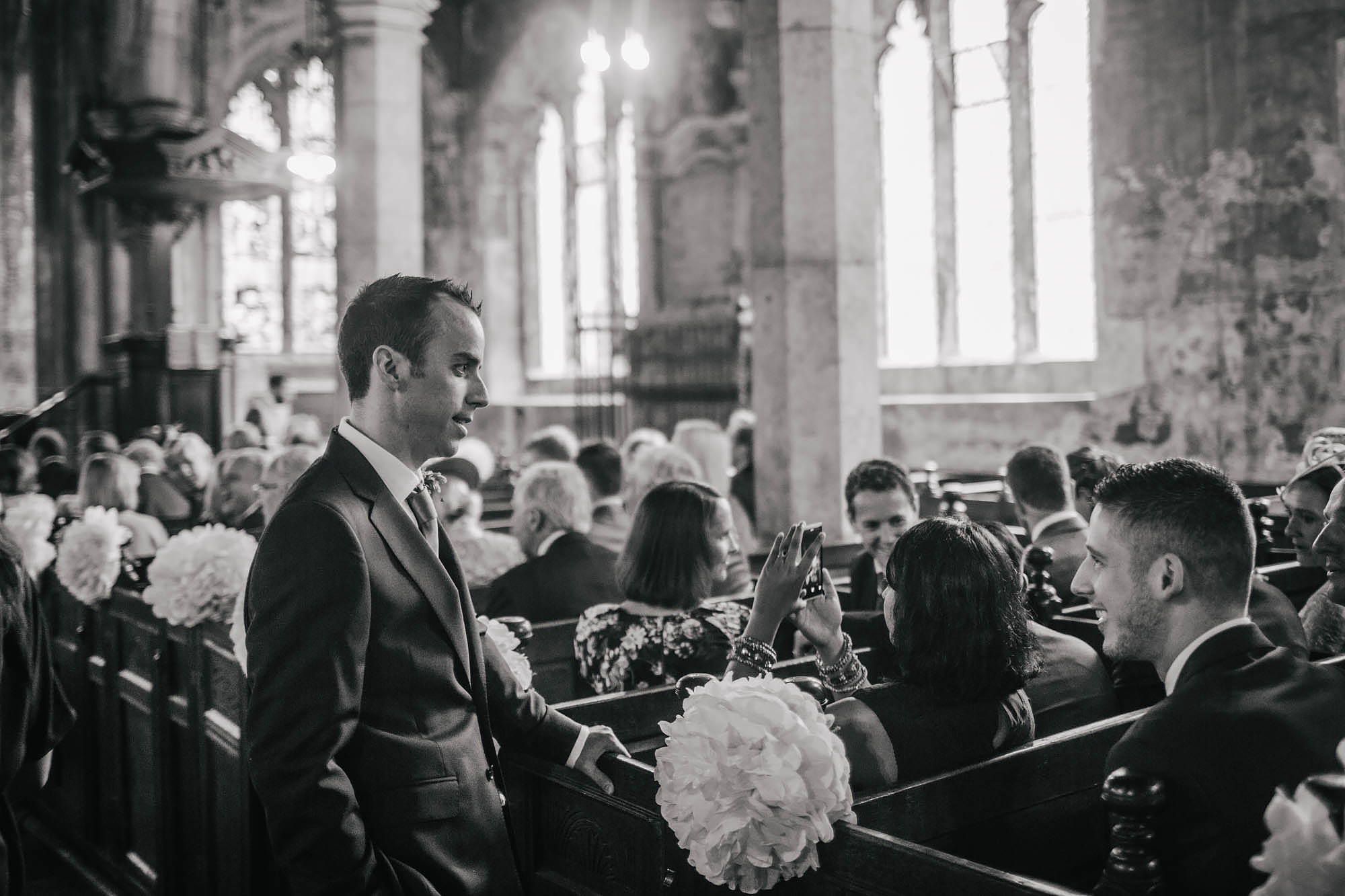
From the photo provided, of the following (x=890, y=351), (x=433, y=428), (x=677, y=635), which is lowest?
(x=677, y=635)

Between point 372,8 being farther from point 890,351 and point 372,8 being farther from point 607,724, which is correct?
point 607,724

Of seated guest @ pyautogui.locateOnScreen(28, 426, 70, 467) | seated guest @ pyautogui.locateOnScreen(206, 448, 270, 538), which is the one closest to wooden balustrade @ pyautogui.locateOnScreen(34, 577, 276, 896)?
seated guest @ pyautogui.locateOnScreen(206, 448, 270, 538)

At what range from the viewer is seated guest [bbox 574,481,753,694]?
10.1ft

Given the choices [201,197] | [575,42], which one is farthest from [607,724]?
[575,42]

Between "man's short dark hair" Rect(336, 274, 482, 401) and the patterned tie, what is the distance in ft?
0.60

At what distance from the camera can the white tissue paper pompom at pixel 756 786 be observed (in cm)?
172

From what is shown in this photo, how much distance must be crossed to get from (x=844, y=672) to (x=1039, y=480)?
1766mm

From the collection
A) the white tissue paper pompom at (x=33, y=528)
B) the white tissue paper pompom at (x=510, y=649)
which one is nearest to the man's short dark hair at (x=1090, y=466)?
the white tissue paper pompom at (x=510, y=649)

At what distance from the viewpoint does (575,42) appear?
15.4 meters

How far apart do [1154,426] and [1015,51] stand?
405 cm

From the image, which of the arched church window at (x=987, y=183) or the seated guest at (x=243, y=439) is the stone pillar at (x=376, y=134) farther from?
the arched church window at (x=987, y=183)

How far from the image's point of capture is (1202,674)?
1760mm

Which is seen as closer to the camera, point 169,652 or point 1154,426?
point 169,652

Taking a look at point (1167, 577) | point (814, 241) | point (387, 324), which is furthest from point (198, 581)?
point (814, 241)
